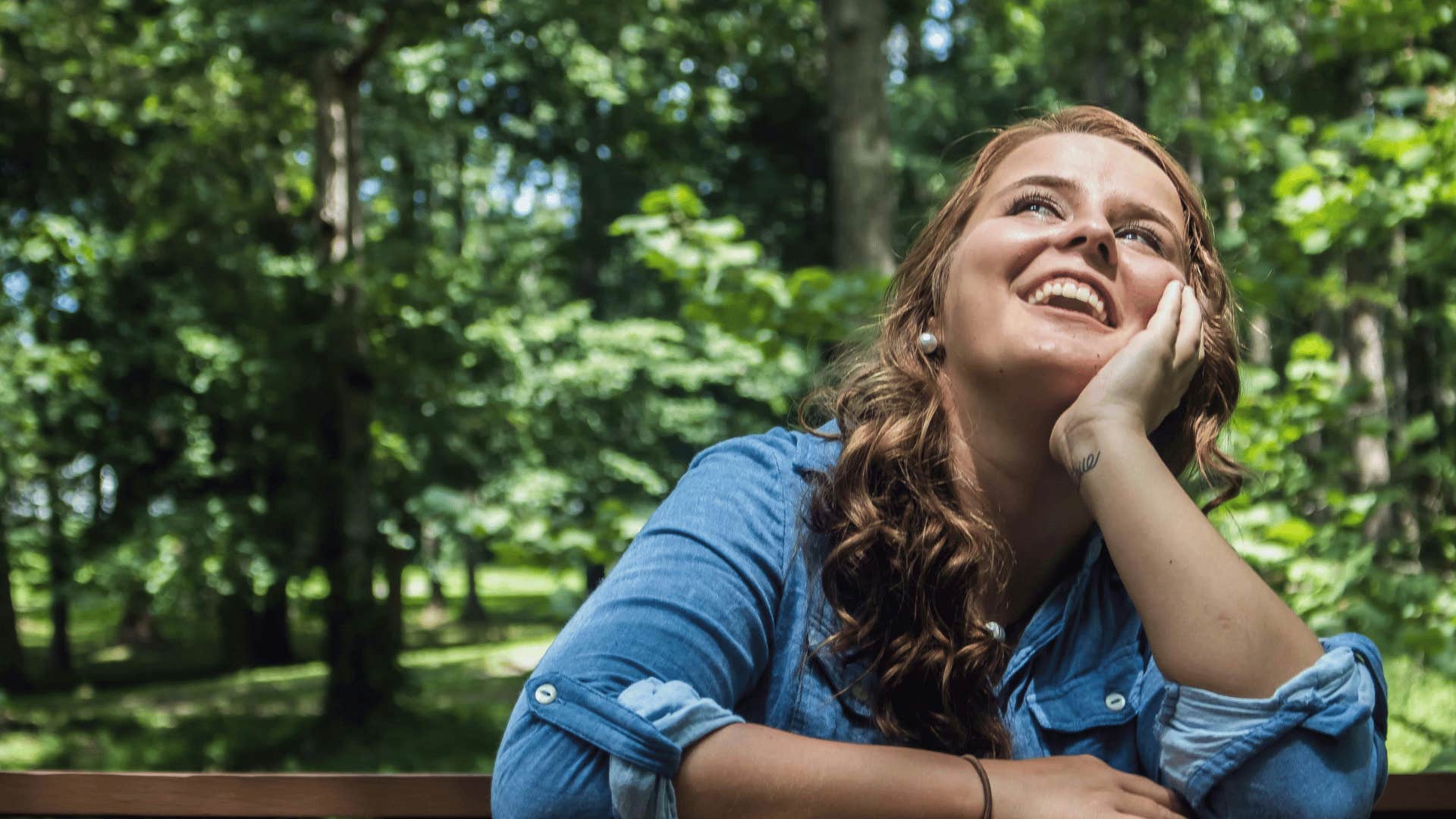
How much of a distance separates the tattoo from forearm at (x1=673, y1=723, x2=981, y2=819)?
381mm

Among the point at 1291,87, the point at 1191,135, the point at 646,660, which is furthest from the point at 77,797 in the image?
the point at 1291,87

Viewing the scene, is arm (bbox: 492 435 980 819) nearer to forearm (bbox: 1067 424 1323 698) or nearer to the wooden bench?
forearm (bbox: 1067 424 1323 698)

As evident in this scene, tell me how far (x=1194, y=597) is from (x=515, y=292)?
1254cm

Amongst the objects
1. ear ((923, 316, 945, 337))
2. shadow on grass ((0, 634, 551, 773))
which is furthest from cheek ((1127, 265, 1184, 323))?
shadow on grass ((0, 634, 551, 773))

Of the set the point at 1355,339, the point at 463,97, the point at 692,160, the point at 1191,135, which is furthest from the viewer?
the point at 692,160

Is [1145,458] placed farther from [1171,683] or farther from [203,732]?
[203,732]

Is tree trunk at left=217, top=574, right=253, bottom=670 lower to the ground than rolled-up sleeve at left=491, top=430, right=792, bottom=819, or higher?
lower

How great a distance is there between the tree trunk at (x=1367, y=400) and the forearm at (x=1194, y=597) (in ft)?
7.80

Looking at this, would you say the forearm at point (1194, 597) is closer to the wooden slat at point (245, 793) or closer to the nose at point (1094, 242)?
the nose at point (1094, 242)

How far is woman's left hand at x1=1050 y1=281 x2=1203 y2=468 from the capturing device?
59.5 inches

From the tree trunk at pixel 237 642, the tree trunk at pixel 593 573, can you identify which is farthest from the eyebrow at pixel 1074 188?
the tree trunk at pixel 237 642

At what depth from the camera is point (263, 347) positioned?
33.3ft

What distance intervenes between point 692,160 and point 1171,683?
13.3 meters

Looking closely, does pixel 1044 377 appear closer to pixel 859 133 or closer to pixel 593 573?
pixel 593 573
